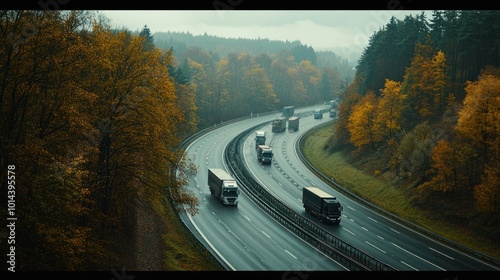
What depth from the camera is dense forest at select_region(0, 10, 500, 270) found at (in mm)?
20656

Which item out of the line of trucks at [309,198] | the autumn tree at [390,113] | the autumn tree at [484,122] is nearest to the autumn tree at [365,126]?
the autumn tree at [390,113]

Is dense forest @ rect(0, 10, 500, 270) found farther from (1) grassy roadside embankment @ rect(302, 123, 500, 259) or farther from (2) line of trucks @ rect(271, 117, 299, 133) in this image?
(2) line of trucks @ rect(271, 117, 299, 133)

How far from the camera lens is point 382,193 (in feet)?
200

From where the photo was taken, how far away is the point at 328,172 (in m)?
76.0

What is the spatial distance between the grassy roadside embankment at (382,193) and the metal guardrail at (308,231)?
11.9m

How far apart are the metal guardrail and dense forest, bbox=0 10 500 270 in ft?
37.0

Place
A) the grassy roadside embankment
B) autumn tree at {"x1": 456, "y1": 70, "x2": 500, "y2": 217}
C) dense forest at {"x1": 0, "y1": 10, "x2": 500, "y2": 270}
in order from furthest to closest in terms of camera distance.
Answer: autumn tree at {"x1": 456, "y1": 70, "x2": 500, "y2": 217} < the grassy roadside embankment < dense forest at {"x1": 0, "y1": 10, "x2": 500, "y2": 270}

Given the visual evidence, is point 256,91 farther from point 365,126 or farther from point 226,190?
point 226,190

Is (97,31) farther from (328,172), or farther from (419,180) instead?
(328,172)

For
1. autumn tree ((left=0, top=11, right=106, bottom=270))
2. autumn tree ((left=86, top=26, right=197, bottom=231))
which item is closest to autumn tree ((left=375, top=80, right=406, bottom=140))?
autumn tree ((left=86, top=26, right=197, bottom=231))

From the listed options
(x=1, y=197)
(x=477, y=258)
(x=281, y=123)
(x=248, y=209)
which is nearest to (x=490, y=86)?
(x=477, y=258)

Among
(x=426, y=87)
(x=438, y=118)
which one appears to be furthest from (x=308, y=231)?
(x=426, y=87)

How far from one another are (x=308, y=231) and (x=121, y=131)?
2179 centimetres

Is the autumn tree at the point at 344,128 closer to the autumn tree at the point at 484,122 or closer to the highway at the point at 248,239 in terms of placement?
the highway at the point at 248,239
